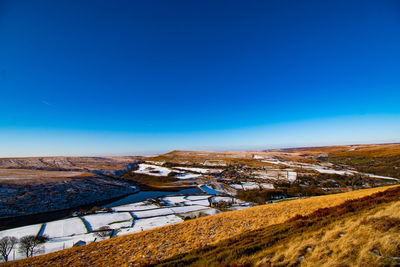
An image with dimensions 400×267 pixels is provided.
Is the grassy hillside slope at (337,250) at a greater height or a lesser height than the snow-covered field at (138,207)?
greater

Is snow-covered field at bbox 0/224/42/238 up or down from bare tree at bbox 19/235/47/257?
down

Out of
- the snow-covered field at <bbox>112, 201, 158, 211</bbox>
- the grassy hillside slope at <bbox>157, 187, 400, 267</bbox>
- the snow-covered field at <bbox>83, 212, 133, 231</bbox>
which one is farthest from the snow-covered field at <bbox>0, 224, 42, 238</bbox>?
the grassy hillside slope at <bbox>157, 187, 400, 267</bbox>

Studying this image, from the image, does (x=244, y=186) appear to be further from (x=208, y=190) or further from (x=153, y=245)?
(x=153, y=245)

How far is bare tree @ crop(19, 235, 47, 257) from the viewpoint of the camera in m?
25.1

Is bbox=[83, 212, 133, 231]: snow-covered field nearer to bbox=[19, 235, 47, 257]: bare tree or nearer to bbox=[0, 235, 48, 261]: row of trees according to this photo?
bbox=[19, 235, 47, 257]: bare tree

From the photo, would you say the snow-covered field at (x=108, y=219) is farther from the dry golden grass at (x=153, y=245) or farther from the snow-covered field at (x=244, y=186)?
the snow-covered field at (x=244, y=186)

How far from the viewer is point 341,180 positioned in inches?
3469

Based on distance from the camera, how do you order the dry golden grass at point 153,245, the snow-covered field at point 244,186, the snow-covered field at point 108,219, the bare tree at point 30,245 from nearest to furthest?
the dry golden grass at point 153,245 → the bare tree at point 30,245 → the snow-covered field at point 108,219 → the snow-covered field at point 244,186

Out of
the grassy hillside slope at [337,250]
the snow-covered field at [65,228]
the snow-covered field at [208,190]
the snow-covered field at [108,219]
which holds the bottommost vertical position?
the snow-covered field at [208,190]

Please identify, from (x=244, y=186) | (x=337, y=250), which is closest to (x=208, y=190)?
(x=244, y=186)

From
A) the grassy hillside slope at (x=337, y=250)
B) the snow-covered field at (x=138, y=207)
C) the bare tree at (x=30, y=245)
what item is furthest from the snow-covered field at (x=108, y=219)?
the grassy hillside slope at (x=337, y=250)

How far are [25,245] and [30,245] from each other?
112 centimetres

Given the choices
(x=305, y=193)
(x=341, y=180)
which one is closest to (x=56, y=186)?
(x=305, y=193)

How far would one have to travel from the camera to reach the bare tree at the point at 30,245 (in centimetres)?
2507
